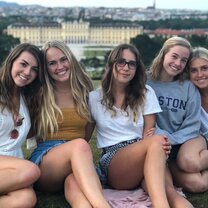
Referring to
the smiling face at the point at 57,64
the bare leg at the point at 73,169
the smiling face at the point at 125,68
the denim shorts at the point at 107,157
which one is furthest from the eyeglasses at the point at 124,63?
the bare leg at the point at 73,169

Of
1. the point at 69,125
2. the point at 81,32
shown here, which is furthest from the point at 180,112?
the point at 81,32

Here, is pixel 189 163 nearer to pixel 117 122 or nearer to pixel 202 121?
pixel 202 121

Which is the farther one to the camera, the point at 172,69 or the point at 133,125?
the point at 172,69

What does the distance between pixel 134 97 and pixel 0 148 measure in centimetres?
92

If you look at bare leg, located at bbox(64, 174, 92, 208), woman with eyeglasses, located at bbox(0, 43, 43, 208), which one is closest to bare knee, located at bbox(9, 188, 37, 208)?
woman with eyeglasses, located at bbox(0, 43, 43, 208)

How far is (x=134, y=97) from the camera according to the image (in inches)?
138

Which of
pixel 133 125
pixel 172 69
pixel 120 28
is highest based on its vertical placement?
pixel 172 69

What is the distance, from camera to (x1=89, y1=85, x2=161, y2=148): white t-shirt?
3475 mm

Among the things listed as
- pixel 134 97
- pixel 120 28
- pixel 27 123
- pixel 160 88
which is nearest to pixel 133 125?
pixel 134 97

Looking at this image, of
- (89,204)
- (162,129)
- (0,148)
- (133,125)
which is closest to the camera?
(89,204)

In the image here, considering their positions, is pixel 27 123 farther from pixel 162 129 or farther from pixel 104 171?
pixel 162 129

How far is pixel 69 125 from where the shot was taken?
11.4 feet

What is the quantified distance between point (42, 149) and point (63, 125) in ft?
0.68

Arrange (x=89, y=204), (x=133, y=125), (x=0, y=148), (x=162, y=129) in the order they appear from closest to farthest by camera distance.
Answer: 1. (x=89, y=204)
2. (x=0, y=148)
3. (x=133, y=125)
4. (x=162, y=129)
